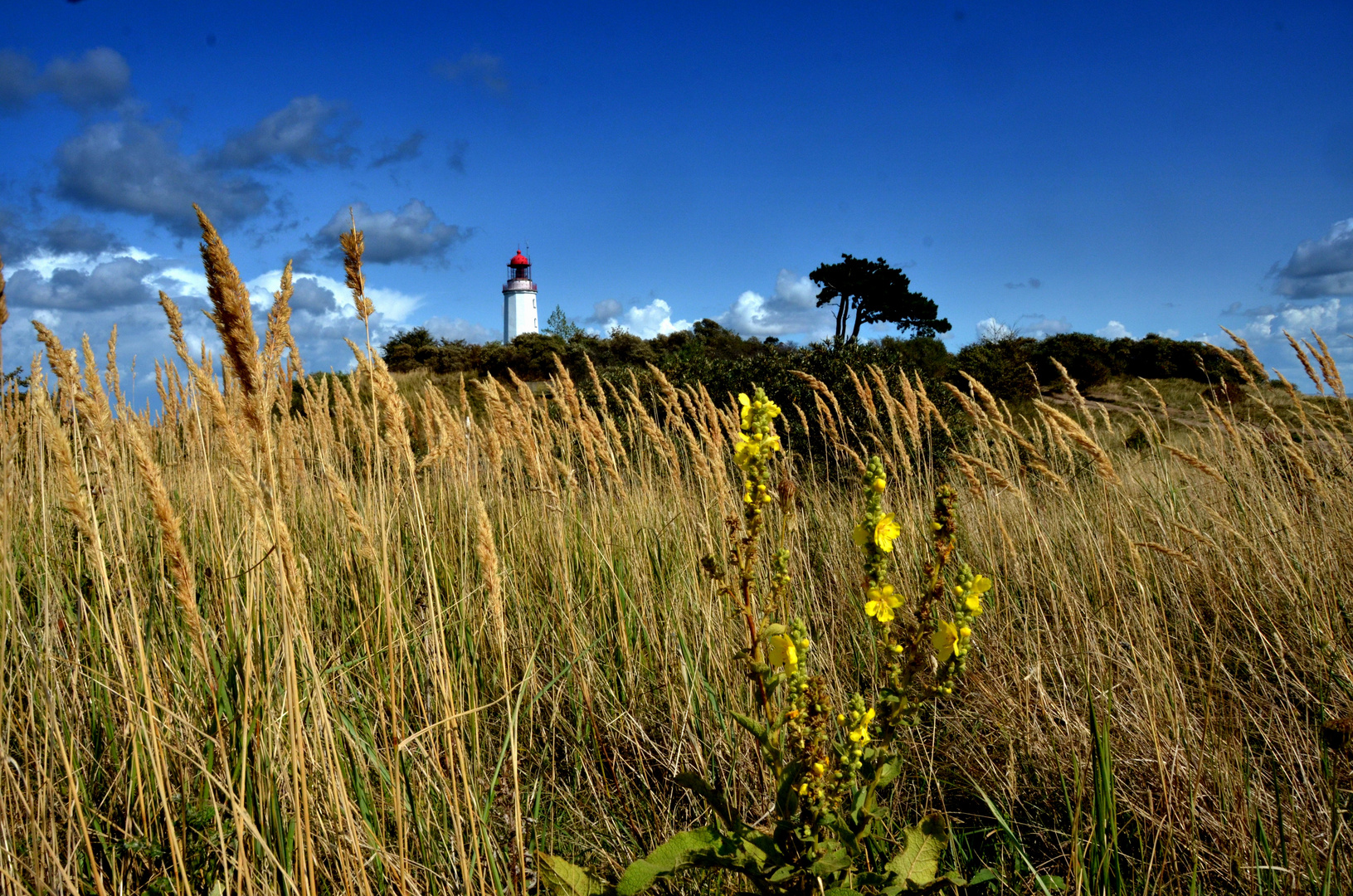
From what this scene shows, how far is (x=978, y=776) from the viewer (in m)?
1.85

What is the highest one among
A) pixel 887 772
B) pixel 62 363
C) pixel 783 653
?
pixel 62 363

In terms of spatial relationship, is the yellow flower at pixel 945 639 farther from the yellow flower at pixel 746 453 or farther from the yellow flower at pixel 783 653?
the yellow flower at pixel 746 453

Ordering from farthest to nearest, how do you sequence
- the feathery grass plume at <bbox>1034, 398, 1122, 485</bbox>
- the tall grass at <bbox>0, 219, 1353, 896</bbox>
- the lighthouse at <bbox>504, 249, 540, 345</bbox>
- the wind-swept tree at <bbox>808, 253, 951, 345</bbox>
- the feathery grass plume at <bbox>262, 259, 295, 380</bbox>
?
the lighthouse at <bbox>504, 249, 540, 345</bbox> → the wind-swept tree at <bbox>808, 253, 951, 345</bbox> → the feathery grass plume at <bbox>1034, 398, 1122, 485</bbox> → the feathery grass plume at <bbox>262, 259, 295, 380</bbox> → the tall grass at <bbox>0, 219, 1353, 896</bbox>

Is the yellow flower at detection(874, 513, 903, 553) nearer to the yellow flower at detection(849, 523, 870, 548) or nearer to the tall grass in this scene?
the yellow flower at detection(849, 523, 870, 548)

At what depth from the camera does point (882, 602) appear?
1.09 meters

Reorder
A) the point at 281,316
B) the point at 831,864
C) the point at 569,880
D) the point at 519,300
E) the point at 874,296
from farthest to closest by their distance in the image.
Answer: the point at 519,300 → the point at 874,296 → the point at 281,316 → the point at 569,880 → the point at 831,864

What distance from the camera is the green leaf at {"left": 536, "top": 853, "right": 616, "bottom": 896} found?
1092 millimetres

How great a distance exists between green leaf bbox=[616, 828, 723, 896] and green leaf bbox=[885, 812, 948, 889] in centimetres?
28

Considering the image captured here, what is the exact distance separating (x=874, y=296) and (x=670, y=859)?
25540 millimetres

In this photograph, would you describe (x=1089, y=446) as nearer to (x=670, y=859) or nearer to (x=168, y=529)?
(x=670, y=859)

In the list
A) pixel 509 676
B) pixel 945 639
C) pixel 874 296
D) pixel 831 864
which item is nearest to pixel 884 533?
pixel 945 639

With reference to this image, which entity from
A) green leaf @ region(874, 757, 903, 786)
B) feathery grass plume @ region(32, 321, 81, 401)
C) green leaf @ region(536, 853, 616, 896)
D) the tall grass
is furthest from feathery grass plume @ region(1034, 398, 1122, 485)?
feathery grass plume @ region(32, 321, 81, 401)

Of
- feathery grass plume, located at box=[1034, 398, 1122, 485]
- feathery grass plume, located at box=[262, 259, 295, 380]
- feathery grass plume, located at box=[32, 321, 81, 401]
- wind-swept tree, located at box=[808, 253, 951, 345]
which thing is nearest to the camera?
feathery grass plume, located at box=[32, 321, 81, 401]

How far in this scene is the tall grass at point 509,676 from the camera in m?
1.20
